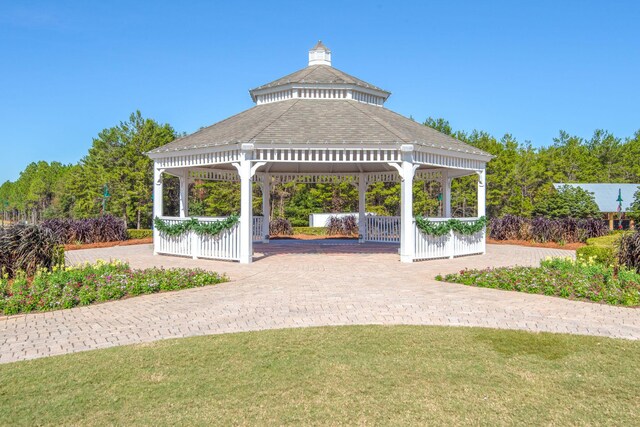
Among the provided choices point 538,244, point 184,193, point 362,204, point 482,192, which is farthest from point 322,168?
point 538,244

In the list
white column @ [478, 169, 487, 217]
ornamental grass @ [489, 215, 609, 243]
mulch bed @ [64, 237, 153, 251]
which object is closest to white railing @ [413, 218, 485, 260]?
white column @ [478, 169, 487, 217]

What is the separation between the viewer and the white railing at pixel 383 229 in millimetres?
20625

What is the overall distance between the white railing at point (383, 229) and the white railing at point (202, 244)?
8.47 metres

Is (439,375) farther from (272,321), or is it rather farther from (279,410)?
(272,321)

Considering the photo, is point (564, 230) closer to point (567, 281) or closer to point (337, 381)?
point (567, 281)

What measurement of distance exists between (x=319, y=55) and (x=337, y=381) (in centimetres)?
1766

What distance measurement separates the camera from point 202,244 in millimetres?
14734

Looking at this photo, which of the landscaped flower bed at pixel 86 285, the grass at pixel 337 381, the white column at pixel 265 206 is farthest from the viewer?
the white column at pixel 265 206

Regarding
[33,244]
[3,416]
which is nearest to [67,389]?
[3,416]

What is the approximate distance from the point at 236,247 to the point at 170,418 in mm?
10116

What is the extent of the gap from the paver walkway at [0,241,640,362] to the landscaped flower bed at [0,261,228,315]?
322mm

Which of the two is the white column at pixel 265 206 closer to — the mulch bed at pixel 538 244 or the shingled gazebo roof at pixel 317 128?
the shingled gazebo roof at pixel 317 128

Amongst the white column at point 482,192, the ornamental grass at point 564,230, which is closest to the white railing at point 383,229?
the white column at point 482,192

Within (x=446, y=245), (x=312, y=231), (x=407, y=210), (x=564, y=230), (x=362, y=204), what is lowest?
(x=312, y=231)
